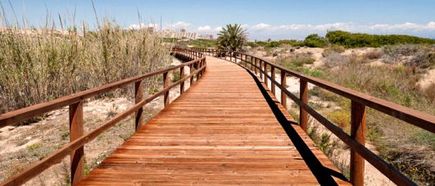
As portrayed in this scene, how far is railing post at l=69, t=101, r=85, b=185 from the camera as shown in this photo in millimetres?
4090

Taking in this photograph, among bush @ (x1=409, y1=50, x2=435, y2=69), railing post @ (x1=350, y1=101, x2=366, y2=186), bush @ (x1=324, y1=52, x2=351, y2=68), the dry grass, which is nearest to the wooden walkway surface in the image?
railing post @ (x1=350, y1=101, x2=366, y2=186)

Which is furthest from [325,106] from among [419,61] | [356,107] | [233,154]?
[419,61]

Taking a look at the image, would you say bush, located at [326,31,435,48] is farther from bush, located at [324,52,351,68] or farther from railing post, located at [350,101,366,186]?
railing post, located at [350,101,366,186]

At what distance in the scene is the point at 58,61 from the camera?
446 inches

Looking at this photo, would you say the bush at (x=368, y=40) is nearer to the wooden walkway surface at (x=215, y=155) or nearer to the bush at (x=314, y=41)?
the bush at (x=314, y=41)

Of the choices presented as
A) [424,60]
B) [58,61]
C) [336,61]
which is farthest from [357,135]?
[336,61]

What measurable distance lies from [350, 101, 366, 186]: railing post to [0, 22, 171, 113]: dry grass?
9.12 m

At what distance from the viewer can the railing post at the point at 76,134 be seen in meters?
4.09

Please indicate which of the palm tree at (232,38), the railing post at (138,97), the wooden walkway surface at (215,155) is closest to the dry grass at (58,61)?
the wooden walkway surface at (215,155)

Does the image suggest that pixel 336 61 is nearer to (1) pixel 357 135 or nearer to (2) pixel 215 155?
(2) pixel 215 155

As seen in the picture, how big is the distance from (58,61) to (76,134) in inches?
310

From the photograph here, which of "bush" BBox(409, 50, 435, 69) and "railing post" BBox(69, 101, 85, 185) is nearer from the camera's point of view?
"railing post" BBox(69, 101, 85, 185)

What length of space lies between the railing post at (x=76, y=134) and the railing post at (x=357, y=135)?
8.66 feet

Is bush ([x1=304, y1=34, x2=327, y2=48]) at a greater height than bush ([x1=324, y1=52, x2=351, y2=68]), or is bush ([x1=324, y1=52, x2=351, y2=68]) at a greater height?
bush ([x1=304, y1=34, x2=327, y2=48])
